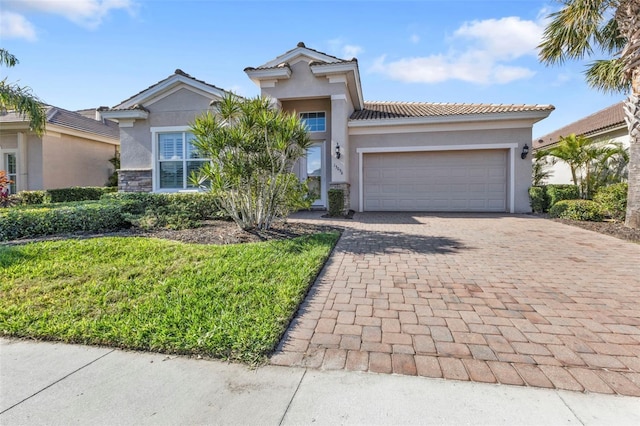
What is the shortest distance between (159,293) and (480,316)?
3.72 m

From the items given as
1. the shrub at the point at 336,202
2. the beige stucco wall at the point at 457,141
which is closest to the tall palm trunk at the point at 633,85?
the beige stucco wall at the point at 457,141

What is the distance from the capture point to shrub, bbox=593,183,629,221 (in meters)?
9.34

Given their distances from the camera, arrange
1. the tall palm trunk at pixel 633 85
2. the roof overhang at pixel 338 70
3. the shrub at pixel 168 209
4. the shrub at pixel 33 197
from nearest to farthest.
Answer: the shrub at pixel 168 209 → the tall palm trunk at pixel 633 85 → the roof overhang at pixel 338 70 → the shrub at pixel 33 197

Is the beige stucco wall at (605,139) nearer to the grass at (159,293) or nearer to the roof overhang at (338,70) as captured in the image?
the roof overhang at (338,70)

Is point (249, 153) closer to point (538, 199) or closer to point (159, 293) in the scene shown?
point (159, 293)

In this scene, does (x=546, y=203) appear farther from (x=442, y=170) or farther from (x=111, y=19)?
(x=111, y=19)

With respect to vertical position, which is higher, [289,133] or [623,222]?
[289,133]

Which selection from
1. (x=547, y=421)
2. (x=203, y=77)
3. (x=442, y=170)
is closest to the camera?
(x=547, y=421)

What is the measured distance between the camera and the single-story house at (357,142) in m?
11.8

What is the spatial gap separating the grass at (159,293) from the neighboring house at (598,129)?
14.8 m

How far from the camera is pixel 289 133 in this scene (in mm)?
6820

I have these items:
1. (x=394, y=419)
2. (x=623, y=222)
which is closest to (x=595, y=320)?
(x=394, y=419)

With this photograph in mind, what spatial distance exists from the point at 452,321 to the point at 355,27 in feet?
27.7

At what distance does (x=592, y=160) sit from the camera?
44.0 ft
